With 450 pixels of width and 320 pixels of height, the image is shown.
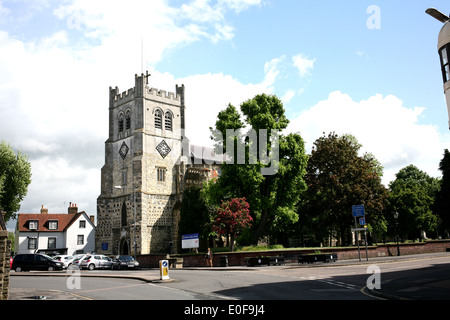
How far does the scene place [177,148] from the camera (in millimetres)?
59812

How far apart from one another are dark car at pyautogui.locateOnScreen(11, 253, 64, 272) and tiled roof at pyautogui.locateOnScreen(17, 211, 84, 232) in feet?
104

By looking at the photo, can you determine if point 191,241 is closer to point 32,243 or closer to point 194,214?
point 194,214

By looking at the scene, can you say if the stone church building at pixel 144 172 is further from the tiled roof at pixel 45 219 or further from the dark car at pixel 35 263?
the dark car at pixel 35 263

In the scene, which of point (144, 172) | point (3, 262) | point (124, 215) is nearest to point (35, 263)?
point (124, 215)

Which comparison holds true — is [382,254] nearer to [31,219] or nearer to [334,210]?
[334,210]

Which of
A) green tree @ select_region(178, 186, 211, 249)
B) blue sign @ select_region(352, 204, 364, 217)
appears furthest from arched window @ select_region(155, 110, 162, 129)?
blue sign @ select_region(352, 204, 364, 217)

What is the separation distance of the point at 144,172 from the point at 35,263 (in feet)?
74.2

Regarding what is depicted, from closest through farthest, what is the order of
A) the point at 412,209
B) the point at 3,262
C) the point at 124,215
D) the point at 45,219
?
the point at 3,262
the point at 124,215
the point at 412,209
the point at 45,219

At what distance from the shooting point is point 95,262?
36594 millimetres

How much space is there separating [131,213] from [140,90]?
1705 cm

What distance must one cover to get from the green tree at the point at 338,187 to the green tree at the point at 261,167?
674cm

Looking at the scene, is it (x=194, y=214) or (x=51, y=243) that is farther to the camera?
(x=51, y=243)
